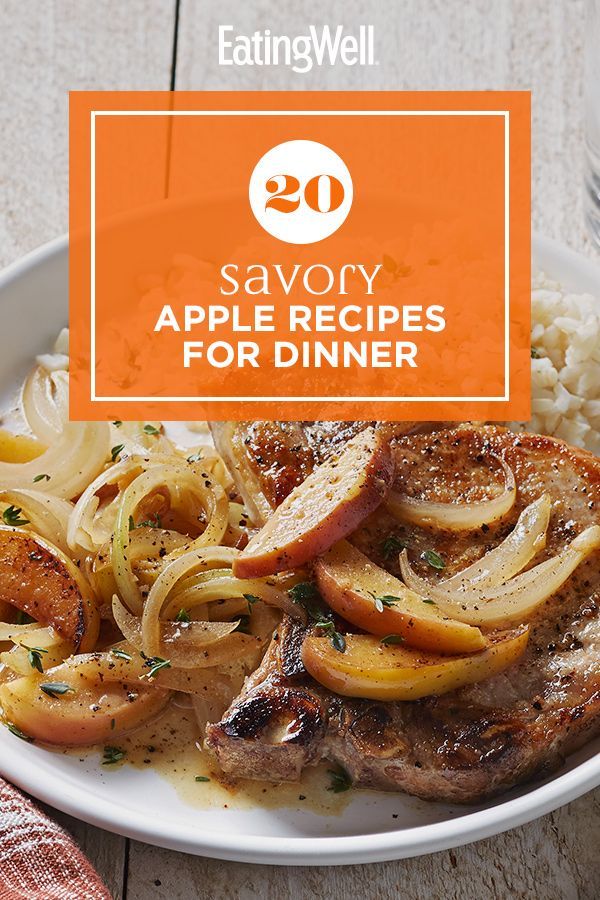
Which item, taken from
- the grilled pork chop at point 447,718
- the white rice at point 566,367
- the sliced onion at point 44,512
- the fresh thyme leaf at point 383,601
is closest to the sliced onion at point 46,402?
the sliced onion at point 44,512

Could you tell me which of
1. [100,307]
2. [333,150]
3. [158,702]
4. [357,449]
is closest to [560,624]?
[357,449]

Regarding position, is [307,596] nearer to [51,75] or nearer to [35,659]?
[35,659]

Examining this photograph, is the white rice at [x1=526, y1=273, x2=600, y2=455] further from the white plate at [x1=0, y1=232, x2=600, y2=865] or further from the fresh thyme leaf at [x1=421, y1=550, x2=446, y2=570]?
the white plate at [x1=0, y1=232, x2=600, y2=865]

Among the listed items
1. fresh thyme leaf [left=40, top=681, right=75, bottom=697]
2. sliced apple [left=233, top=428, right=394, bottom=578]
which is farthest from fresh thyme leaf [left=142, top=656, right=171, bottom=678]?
sliced apple [left=233, top=428, right=394, bottom=578]

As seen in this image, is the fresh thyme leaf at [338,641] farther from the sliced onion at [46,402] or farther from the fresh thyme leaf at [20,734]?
the sliced onion at [46,402]

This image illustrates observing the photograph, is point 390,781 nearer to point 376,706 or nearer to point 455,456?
point 376,706

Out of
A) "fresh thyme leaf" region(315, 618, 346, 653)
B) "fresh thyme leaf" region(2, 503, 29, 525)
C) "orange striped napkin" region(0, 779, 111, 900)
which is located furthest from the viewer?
"fresh thyme leaf" region(2, 503, 29, 525)

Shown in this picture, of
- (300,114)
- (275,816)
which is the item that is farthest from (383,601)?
(300,114)
